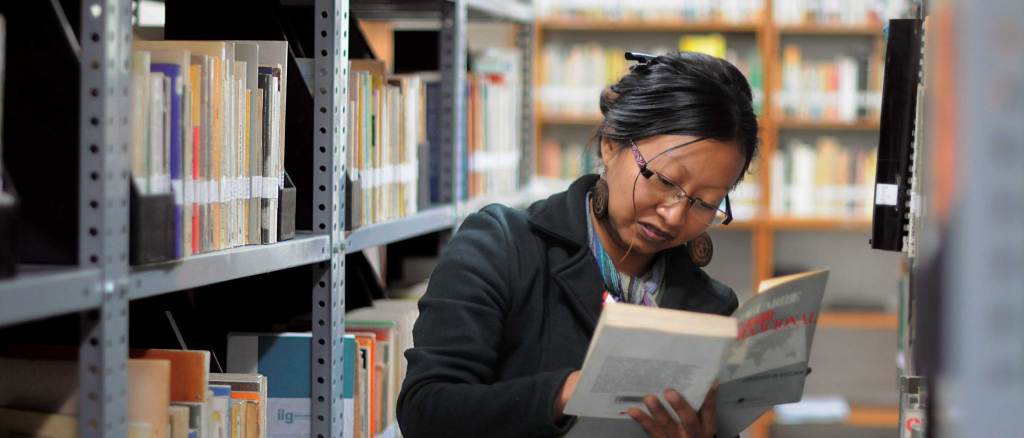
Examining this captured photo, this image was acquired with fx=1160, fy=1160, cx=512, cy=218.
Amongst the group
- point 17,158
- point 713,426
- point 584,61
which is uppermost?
point 584,61

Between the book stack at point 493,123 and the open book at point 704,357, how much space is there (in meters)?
1.53

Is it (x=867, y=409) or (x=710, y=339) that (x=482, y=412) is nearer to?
(x=710, y=339)

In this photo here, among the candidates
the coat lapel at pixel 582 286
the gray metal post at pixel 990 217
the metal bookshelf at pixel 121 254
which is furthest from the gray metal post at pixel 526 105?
the gray metal post at pixel 990 217

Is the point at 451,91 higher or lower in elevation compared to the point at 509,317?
higher

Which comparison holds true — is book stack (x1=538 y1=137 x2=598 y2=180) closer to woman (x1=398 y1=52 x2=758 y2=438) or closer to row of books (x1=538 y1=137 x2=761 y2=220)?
row of books (x1=538 y1=137 x2=761 y2=220)

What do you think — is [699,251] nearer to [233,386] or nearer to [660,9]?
[233,386]

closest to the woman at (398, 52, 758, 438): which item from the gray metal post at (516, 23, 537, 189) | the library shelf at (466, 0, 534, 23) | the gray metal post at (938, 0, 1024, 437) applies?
the gray metal post at (938, 0, 1024, 437)

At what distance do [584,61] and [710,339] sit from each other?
3.97 m

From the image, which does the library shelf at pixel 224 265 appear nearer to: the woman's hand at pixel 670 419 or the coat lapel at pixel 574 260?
the coat lapel at pixel 574 260

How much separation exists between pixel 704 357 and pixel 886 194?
590mm

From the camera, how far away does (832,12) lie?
5105 millimetres

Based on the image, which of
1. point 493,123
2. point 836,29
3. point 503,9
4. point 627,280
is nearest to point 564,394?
point 627,280

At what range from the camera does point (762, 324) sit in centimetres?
153

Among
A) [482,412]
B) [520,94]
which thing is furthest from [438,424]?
[520,94]
